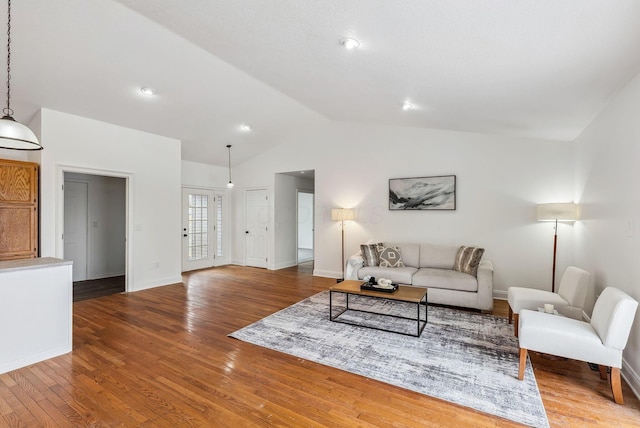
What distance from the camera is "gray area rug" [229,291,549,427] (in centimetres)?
227

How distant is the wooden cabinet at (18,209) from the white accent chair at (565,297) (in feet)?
20.1

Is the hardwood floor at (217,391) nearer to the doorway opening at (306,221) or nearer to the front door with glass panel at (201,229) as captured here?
the front door with glass panel at (201,229)

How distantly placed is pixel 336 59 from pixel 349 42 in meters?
0.43

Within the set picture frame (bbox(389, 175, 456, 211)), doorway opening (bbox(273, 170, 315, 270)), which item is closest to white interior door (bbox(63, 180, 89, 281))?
doorway opening (bbox(273, 170, 315, 270))

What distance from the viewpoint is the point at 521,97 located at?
9.71 feet

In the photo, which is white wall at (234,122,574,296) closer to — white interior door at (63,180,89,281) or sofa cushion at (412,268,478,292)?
sofa cushion at (412,268,478,292)

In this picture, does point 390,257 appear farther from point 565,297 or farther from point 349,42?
point 349,42

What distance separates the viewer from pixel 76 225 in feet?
20.1

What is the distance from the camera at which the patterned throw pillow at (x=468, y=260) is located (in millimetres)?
4465

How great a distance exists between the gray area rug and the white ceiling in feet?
8.03

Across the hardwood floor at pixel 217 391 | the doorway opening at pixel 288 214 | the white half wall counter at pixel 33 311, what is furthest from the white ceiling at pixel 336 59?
the doorway opening at pixel 288 214

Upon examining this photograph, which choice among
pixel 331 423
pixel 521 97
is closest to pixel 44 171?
pixel 331 423

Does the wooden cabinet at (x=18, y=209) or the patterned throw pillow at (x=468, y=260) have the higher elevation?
the wooden cabinet at (x=18, y=209)

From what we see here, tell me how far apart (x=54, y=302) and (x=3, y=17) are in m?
2.62
